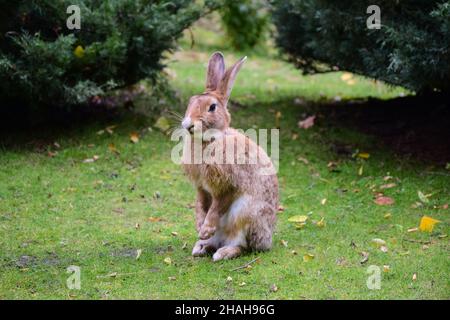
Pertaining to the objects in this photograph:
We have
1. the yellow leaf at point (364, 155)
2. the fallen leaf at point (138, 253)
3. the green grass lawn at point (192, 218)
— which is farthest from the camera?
the yellow leaf at point (364, 155)

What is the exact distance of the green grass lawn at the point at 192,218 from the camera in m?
6.35

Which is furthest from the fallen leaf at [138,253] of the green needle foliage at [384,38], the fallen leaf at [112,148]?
the green needle foliage at [384,38]

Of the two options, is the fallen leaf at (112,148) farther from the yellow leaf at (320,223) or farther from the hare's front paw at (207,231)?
the hare's front paw at (207,231)

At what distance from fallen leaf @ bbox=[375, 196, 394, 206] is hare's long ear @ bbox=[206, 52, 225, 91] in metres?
2.93

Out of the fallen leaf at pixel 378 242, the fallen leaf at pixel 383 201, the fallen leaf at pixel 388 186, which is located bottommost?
the fallen leaf at pixel 378 242

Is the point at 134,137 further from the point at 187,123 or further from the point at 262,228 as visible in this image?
the point at 187,123

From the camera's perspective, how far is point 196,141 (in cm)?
673

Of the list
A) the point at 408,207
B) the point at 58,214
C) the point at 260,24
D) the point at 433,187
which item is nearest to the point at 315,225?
the point at 408,207

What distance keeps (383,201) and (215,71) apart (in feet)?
9.99

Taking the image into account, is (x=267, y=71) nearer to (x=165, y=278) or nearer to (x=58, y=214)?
(x=58, y=214)

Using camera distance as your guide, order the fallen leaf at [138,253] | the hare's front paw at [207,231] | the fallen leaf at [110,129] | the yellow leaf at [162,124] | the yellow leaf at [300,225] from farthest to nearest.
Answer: the yellow leaf at [162,124] < the fallen leaf at [110,129] < the yellow leaf at [300,225] < the fallen leaf at [138,253] < the hare's front paw at [207,231]

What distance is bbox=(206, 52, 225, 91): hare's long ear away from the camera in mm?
7008

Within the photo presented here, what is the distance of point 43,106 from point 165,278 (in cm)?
471

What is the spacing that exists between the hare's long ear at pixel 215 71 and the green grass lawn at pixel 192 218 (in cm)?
164
